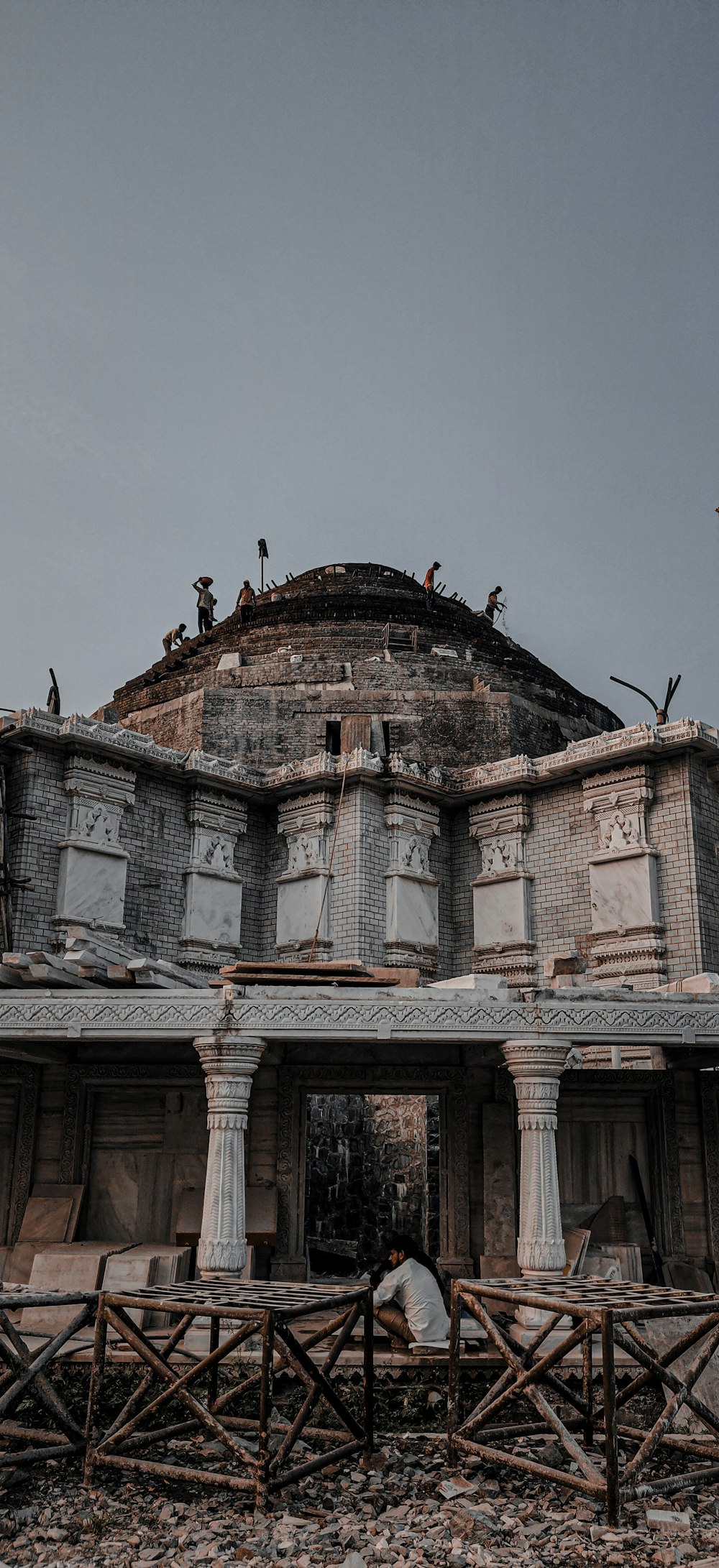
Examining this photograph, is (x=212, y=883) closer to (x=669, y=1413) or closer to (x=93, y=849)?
(x=93, y=849)

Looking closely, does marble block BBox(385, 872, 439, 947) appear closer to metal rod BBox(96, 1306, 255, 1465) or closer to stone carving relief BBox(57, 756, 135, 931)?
stone carving relief BBox(57, 756, 135, 931)

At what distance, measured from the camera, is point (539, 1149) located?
10586 millimetres

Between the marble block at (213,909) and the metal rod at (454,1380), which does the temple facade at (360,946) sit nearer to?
the marble block at (213,909)

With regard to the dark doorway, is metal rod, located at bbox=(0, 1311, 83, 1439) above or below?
below

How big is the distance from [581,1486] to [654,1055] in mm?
7224

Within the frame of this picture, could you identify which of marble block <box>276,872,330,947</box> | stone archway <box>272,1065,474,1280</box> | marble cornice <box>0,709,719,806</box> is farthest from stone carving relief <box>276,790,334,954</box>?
stone archway <box>272,1065,474,1280</box>

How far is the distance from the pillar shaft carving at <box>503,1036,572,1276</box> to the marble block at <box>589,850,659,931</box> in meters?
9.31

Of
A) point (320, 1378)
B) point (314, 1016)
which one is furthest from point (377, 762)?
point (320, 1378)

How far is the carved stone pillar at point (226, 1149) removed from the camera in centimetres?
1019

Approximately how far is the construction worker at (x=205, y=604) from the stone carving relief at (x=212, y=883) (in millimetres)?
10255

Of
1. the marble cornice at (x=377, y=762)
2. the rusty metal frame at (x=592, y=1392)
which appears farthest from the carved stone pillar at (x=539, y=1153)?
the marble cornice at (x=377, y=762)

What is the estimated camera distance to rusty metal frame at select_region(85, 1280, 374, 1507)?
6945 mm

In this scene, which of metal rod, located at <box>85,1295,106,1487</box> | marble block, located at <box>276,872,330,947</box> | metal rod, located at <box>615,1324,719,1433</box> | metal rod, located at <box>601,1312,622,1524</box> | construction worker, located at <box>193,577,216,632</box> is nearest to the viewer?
metal rod, located at <box>601,1312,622,1524</box>

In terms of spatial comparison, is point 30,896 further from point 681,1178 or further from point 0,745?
point 681,1178
